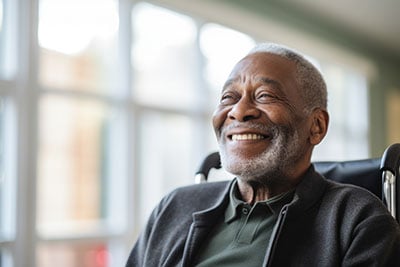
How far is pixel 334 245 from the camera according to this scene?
1.26m

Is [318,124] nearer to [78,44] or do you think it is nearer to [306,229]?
[306,229]

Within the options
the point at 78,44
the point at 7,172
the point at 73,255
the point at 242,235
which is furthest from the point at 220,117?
the point at 78,44

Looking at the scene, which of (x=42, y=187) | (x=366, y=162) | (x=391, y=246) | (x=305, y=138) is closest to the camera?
(x=391, y=246)

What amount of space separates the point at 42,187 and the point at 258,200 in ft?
6.39

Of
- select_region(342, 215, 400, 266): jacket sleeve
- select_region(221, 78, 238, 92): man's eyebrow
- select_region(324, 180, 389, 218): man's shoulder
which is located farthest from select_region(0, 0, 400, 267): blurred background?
select_region(342, 215, 400, 266): jacket sleeve

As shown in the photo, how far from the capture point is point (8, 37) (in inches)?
119

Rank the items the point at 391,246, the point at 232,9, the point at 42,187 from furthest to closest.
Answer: the point at 232,9, the point at 42,187, the point at 391,246

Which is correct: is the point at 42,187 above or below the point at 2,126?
below

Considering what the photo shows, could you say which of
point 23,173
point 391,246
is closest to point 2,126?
point 23,173

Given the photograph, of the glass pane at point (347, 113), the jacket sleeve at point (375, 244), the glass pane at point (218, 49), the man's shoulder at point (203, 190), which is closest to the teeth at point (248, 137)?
the man's shoulder at point (203, 190)

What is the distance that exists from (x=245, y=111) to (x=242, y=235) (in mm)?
329

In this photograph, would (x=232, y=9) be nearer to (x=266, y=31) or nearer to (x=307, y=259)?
(x=266, y=31)

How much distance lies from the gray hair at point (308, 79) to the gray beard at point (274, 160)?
0.32ft

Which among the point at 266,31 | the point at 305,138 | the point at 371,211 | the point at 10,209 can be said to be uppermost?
the point at 266,31
